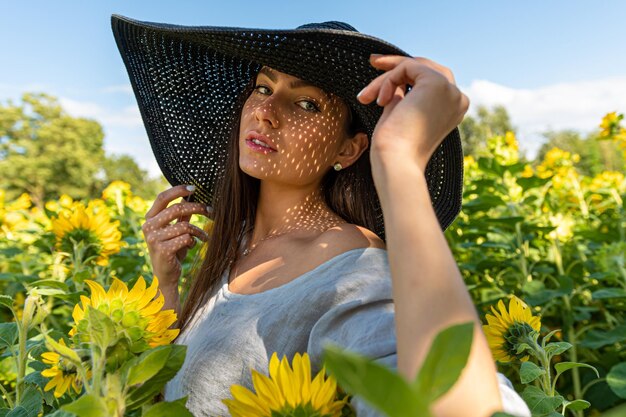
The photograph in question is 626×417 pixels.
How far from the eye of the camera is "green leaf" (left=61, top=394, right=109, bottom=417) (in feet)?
1.67

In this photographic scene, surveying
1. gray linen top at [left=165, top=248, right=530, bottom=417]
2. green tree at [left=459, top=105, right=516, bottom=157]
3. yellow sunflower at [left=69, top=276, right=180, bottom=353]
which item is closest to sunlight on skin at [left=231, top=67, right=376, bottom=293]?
gray linen top at [left=165, top=248, right=530, bottom=417]

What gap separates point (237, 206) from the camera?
4.91 ft

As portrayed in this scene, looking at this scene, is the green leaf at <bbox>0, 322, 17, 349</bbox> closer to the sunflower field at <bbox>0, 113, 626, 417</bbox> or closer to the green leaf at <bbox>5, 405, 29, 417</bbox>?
the sunflower field at <bbox>0, 113, 626, 417</bbox>

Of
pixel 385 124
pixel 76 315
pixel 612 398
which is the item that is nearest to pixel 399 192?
pixel 385 124

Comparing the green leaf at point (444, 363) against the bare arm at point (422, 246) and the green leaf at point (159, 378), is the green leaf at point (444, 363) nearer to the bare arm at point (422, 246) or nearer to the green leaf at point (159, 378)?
the bare arm at point (422, 246)

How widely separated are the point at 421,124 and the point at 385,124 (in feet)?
0.13

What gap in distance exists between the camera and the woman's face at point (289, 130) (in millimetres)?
1295

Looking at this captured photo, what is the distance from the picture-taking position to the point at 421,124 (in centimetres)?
71

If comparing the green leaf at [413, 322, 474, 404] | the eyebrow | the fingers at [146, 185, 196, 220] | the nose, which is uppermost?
the eyebrow

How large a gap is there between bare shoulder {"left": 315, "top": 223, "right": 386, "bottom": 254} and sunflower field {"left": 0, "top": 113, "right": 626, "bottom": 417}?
0.25 meters

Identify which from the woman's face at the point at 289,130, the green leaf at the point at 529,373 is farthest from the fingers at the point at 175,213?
the green leaf at the point at 529,373

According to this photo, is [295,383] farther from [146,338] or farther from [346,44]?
[346,44]

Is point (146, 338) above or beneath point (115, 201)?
above

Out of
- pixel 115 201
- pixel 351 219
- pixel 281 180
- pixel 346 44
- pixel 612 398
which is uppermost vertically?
pixel 346 44
